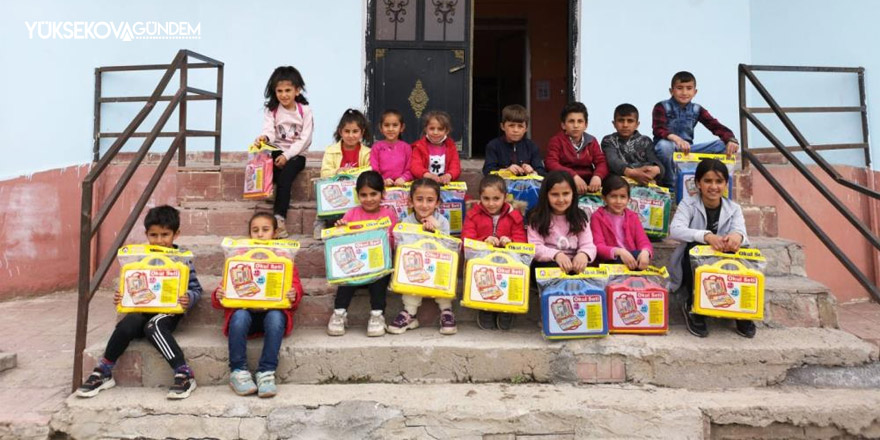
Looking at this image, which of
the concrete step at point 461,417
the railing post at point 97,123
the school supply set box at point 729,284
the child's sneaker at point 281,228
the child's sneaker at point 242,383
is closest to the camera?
the concrete step at point 461,417

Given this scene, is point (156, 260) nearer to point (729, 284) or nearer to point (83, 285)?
point (83, 285)

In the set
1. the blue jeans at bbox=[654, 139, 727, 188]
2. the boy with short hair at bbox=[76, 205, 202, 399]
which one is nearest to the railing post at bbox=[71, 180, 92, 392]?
the boy with short hair at bbox=[76, 205, 202, 399]

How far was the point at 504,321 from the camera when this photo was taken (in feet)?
10.6

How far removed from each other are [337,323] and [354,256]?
0.40 metres

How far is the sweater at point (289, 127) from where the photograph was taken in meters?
4.20

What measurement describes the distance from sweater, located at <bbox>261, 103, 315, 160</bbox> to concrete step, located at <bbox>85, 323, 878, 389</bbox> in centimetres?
179

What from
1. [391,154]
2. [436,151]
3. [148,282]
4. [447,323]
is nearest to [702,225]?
[447,323]

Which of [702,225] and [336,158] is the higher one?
[336,158]

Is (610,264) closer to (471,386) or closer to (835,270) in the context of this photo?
(471,386)

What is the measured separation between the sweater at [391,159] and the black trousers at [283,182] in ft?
2.01

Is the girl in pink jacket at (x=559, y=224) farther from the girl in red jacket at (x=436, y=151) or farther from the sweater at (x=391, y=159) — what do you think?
the sweater at (x=391, y=159)

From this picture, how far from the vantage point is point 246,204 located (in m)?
4.17

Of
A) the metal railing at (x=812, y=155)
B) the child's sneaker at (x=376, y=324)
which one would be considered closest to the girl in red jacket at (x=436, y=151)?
the child's sneaker at (x=376, y=324)

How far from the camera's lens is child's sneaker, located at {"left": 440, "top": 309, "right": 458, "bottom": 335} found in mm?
3096
